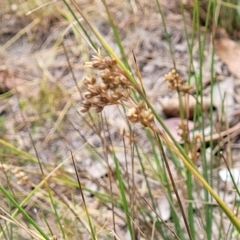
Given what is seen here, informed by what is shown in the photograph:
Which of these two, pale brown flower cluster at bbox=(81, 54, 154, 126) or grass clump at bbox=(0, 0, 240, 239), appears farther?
grass clump at bbox=(0, 0, 240, 239)

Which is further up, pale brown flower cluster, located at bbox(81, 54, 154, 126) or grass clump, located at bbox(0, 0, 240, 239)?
pale brown flower cluster, located at bbox(81, 54, 154, 126)

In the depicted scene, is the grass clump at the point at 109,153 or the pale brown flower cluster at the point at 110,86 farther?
the grass clump at the point at 109,153

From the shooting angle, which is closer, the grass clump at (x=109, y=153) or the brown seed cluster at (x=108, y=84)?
the brown seed cluster at (x=108, y=84)

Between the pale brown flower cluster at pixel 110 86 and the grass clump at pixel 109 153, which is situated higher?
the pale brown flower cluster at pixel 110 86

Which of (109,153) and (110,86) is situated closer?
(110,86)

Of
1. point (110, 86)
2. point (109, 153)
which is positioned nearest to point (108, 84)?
point (110, 86)

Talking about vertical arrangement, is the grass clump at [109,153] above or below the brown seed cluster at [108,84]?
below

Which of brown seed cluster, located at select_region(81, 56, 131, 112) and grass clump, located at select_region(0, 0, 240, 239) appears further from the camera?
grass clump, located at select_region(0, 0, 240, 239)

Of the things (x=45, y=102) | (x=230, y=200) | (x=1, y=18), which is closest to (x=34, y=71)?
(x=45, y=102)

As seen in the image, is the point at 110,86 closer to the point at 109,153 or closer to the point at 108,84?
the point at 108,84

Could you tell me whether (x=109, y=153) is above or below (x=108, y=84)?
below

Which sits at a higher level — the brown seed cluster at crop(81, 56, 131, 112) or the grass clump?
the brown seed cluster at crop(81, 56, 131, 112)
